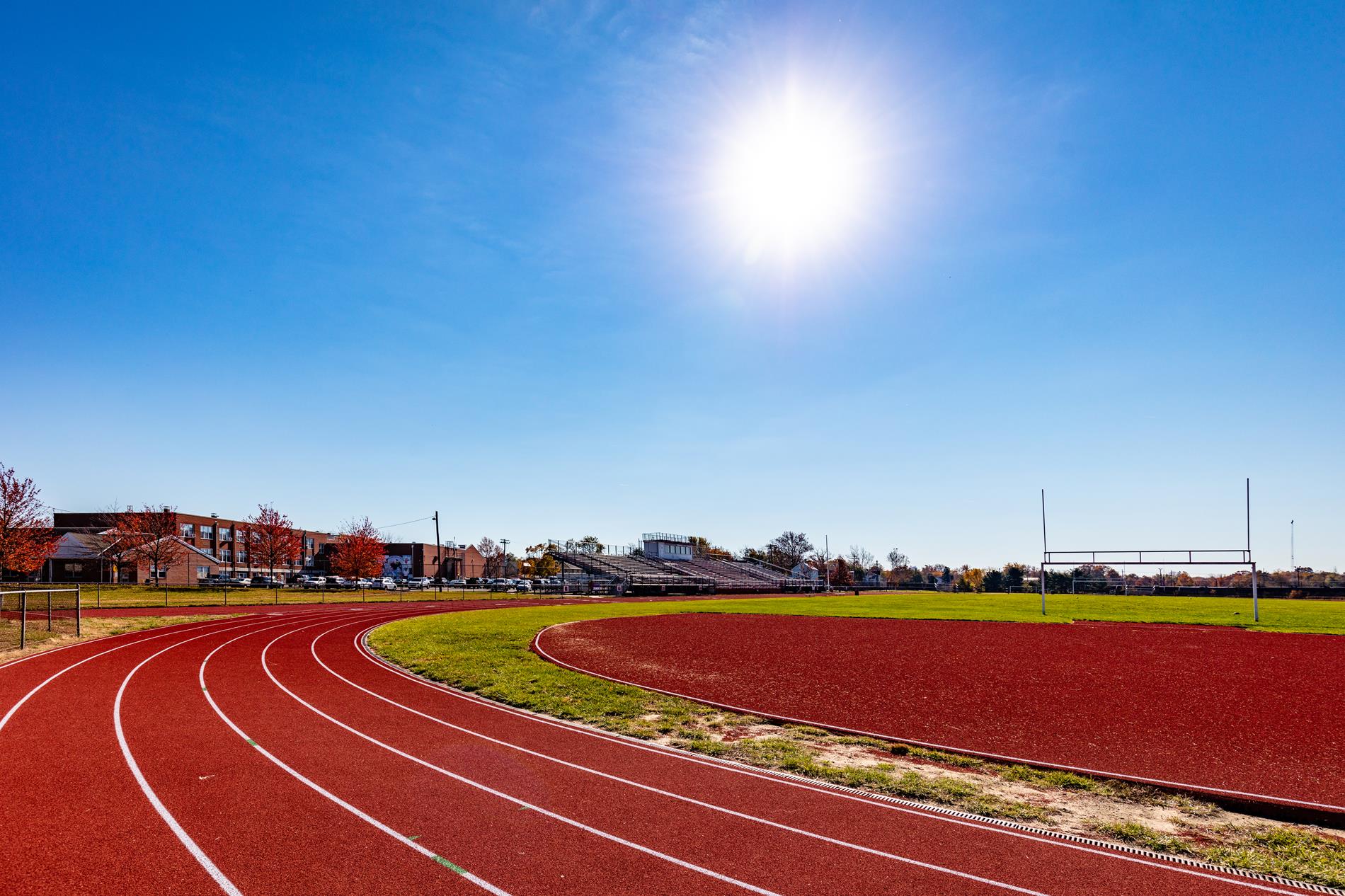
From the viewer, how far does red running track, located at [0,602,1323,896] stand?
263 inches

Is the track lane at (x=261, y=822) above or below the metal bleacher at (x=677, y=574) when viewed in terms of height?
above

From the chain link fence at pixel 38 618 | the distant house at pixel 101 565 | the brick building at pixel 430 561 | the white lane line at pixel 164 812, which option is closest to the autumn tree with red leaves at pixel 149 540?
the distant house at pixel 101 565

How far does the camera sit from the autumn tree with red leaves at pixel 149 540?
62469 millimetres

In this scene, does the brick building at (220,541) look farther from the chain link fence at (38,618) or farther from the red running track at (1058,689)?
the red running track at (1058,689)

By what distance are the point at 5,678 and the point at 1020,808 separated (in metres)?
22.4

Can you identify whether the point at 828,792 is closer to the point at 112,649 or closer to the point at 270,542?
the point at 112,649

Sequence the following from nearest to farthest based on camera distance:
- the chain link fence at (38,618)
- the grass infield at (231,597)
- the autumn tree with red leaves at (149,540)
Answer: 1. the chain link fence at (38,618)
2. the grass infield at (231,597)
3. the autumn tree with red leaves at (149,540)

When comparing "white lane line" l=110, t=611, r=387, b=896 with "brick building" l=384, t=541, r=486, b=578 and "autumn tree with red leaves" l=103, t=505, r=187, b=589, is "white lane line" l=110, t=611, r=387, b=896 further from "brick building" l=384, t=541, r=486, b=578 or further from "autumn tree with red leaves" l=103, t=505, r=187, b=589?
"brick building" l=384, t=541, r=486, b=578

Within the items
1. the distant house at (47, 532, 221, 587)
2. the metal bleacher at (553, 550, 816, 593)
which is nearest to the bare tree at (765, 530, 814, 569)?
the metal bleacher at (553, 550, 816, 593)

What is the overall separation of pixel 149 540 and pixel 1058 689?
245 feet

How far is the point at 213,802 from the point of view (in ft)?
28.5

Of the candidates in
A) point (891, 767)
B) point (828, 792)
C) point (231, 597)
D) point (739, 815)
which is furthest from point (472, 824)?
point (231, 597)

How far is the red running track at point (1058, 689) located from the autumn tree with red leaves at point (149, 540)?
54425 mm

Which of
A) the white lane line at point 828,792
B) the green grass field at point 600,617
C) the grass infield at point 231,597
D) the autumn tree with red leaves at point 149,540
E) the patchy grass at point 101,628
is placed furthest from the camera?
the autumn tree with red leaves at point 149,540
